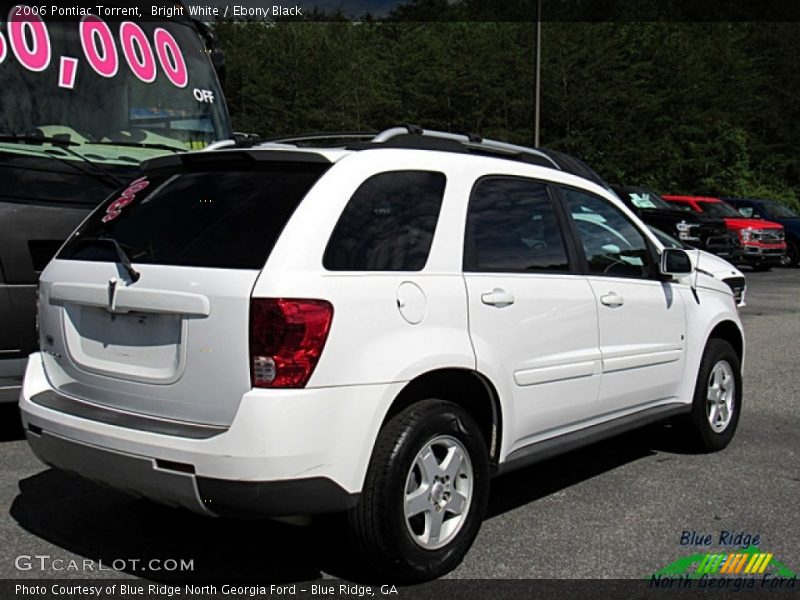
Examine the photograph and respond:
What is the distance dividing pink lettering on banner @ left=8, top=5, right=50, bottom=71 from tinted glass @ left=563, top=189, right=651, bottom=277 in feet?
13.7

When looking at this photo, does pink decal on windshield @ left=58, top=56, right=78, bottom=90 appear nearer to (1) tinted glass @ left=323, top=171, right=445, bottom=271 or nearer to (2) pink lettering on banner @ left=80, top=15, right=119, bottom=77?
(2) pink lettering on banner @ left=80, top=15, right=119, bottom=77

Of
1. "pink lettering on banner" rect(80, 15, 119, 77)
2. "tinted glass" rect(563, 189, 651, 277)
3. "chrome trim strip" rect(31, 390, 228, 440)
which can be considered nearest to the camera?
"chrome trim strip" rect(31, 390, 228, 440)

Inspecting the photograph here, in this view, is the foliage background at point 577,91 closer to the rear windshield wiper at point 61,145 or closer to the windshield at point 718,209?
the windshield at point 718,209

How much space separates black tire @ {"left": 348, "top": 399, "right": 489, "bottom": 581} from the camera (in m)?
3.34

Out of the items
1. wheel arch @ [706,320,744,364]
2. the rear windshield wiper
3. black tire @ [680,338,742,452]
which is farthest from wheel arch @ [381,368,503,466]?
the rear windshield wiper

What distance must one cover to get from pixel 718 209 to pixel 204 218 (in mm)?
20922

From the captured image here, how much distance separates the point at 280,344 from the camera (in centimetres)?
314

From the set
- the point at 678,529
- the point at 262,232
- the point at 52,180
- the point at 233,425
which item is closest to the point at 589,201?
the point at 678,529

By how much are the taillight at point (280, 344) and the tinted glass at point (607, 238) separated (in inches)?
74.5

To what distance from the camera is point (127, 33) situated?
7.17 m

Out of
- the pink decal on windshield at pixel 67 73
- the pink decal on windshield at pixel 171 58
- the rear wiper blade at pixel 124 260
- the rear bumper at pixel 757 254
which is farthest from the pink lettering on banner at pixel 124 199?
the rear bumper at pixel 757 254

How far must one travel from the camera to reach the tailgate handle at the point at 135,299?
10.7 ft

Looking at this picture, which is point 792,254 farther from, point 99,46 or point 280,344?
point 280,344

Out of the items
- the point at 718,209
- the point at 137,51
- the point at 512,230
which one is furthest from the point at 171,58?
the point at 718,209
